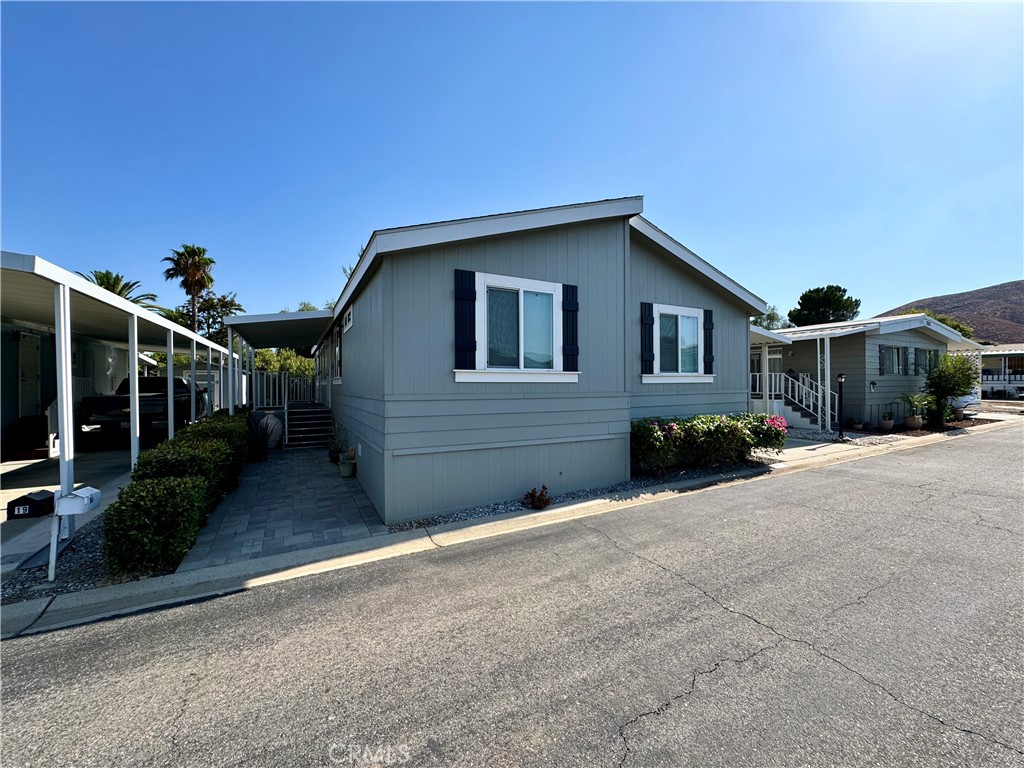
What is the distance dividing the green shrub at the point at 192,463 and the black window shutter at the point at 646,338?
6.79 meters

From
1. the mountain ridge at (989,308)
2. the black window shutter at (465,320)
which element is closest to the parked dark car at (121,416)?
the black window shutter at (465,320)

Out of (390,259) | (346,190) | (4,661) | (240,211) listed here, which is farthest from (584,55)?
(240,211)

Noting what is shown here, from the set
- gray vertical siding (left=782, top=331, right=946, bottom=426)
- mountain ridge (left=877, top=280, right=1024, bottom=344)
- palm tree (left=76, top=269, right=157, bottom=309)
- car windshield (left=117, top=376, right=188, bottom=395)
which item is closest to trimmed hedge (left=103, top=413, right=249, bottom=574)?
car windshield (left=117, top=376, right=188, bottom=395)

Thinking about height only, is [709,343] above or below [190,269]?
below

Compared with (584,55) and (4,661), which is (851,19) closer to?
(584,55)

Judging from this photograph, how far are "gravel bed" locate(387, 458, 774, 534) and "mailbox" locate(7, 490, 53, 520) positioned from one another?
3002 millimetres

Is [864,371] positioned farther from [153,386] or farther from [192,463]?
[153,386]

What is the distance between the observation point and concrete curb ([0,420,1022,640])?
3.20 meters

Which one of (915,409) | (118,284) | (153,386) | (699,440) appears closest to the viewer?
(699,440)

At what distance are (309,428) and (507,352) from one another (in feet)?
28.3

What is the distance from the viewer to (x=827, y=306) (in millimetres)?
32625

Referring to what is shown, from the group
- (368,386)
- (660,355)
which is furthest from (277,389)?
(660,355)

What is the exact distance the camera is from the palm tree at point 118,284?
67.1 ft

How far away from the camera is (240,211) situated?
1252cm
